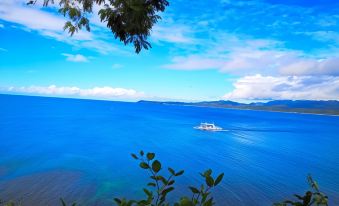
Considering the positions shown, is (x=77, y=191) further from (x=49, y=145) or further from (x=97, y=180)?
(x=49, y=145)

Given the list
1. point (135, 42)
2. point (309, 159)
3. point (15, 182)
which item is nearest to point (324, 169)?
point (309, 159)

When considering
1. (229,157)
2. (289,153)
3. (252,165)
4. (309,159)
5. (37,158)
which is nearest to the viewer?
(37,158)

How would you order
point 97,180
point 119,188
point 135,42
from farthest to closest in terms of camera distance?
point 97,180
point 119,188
point 135,42

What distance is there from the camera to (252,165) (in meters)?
42.0

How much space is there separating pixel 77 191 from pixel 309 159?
42441 millimetres

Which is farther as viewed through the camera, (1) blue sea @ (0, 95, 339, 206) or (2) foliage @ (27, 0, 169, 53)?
(1) blue sea @ (0, 95, 339, 206)

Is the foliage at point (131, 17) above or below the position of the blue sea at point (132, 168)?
above

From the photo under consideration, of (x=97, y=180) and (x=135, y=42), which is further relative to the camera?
(x=97, y=180)

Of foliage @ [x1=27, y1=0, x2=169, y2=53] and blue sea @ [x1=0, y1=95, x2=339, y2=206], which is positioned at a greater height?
foliage @ [x1=27, y1=0, x2=169, y2=53]

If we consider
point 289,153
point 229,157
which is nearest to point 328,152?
point 289,153

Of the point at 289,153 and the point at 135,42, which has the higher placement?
the point at 135,42

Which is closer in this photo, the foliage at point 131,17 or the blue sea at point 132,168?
the foliage at point 131,17

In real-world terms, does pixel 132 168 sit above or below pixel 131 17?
below

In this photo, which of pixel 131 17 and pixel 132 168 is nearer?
pixel 131 17
